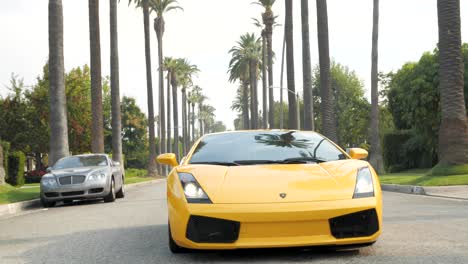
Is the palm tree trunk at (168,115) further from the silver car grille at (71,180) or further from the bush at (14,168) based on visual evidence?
the silver car grille at (71,180)

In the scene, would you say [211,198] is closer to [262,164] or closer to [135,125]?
[262,164]

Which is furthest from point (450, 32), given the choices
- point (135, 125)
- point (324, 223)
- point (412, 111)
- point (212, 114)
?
point (212, 114)

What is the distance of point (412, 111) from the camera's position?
1538 inches

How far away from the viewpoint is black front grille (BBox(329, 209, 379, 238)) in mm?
5664

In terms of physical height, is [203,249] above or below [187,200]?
below

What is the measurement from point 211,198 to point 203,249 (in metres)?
0.52

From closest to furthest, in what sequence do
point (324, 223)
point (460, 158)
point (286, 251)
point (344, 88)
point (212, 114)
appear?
point (324, 223) → point (286, 251) → point (460, 158) → point (344, 88) → point (212, 114)

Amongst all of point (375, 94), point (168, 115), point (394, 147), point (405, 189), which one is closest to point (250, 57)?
point (168, 115)

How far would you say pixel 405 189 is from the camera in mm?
17719

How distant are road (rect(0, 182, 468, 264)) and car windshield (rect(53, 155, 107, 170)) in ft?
17.8

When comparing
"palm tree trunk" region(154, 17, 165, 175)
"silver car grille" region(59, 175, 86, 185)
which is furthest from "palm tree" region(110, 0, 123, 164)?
"palm tree trunk" region(154, 17, 165, 175)

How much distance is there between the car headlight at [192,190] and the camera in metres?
5.83

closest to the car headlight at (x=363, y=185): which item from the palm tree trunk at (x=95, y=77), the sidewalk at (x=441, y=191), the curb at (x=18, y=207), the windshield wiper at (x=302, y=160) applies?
the windshield wiper at (x=302, y=160)

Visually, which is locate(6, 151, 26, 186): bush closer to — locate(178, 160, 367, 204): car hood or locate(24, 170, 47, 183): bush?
locate(24, 170, 47, 183): bush
